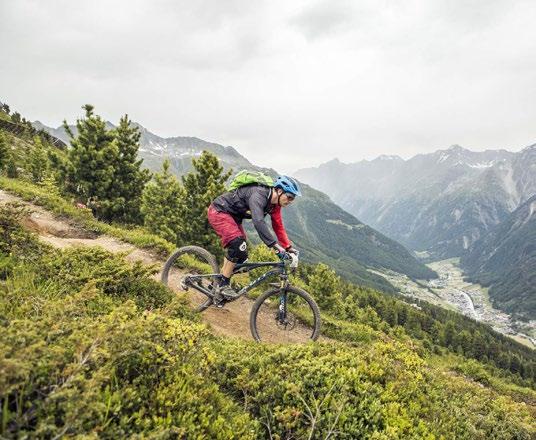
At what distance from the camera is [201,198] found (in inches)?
1195

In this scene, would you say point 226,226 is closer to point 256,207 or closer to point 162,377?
point 256,207

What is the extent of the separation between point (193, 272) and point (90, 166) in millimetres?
18845

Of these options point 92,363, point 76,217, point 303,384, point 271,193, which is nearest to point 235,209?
point 271,193

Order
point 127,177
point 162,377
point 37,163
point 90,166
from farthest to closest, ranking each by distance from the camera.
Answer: point 37,163 → point 127,177 → point 90,166 → point 162,377

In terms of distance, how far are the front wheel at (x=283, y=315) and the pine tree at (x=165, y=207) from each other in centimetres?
2014

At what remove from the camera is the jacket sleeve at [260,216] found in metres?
8.53

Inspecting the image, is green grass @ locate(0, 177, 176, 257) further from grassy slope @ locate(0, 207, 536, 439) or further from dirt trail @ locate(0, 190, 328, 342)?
grassy slope @ locate(0, 207, 536, 439)

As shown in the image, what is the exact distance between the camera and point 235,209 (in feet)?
31.1

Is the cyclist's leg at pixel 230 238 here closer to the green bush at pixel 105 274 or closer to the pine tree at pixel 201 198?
the green bush at pixel 105 274

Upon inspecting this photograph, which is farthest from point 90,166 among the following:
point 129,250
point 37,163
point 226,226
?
point 226,226

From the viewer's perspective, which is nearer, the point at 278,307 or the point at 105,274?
the point at 105,274

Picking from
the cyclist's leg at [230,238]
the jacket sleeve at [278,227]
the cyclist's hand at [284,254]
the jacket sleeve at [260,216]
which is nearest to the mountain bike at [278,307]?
the cyclist's hand at [284,254]

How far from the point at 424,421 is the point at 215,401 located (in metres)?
3.38

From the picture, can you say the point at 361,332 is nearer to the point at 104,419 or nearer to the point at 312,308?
the point at 312,308
